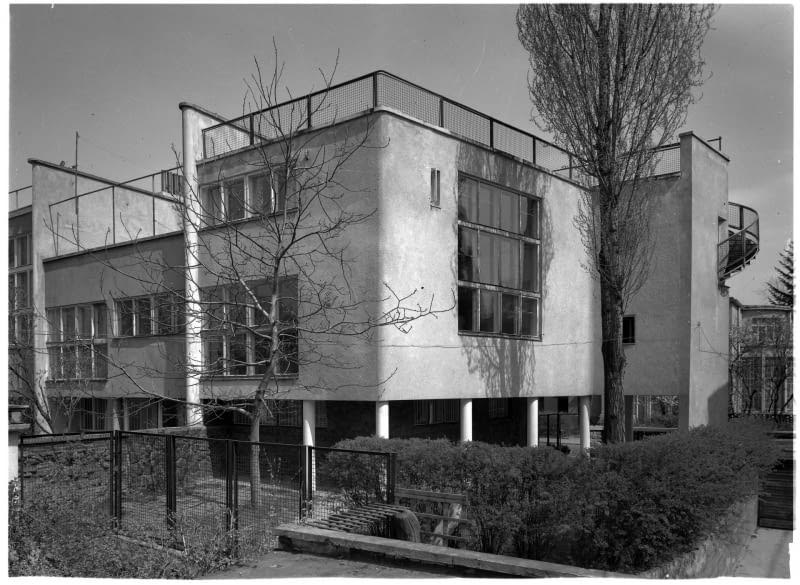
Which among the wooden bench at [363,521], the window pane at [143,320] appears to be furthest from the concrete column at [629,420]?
the window pane at [143,320]

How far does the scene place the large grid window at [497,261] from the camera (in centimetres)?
1644

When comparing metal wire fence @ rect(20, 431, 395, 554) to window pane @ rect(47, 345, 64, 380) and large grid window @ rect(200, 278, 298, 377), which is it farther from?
window pane @ rect(47, 345, 64, 380)

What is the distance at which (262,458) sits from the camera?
10484mm

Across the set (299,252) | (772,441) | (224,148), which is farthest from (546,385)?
(224,148)

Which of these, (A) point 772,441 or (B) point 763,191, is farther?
(B) point 763,191

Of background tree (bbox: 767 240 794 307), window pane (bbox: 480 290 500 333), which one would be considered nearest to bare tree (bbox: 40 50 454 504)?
window pane (bbox: 480 290 500 333)

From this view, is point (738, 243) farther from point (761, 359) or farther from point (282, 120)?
point (282, 120)

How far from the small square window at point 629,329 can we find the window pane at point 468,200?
6.63 meters

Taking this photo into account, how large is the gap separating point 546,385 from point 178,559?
38.5 feet

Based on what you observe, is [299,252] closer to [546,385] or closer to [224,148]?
[224,148]

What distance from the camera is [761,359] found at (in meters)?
28.6

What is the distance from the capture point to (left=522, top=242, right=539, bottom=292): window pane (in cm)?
1831

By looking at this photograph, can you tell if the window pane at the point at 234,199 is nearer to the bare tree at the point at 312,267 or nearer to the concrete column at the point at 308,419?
the bare tree at the point at 312,267

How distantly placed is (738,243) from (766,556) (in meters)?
12.0
